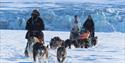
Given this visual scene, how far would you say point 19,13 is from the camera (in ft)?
22.1

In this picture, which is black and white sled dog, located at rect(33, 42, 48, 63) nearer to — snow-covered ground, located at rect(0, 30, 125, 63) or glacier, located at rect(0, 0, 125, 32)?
snow-covered ground, located at rect(0, 30, 125, 63)

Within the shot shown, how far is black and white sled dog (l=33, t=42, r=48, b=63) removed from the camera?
20.0ft

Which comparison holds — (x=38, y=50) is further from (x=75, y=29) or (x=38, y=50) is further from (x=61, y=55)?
(x=75, y=29)

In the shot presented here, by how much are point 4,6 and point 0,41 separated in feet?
1.65

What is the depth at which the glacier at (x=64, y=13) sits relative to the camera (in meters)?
6.64

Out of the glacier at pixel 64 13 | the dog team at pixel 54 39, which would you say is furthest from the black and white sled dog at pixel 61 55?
the glacier at pixel 64 13

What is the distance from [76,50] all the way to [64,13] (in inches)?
21.1

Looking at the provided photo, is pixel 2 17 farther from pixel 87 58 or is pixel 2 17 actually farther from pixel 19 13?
pixel 87 58

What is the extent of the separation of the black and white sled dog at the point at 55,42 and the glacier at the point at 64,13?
15 cm

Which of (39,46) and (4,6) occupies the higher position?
(4,6)

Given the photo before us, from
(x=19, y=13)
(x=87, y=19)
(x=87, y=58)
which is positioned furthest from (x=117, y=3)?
(x=19, y=13)

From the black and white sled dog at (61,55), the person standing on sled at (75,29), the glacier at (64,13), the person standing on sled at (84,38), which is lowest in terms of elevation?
the black and white sled dog at (61,55)

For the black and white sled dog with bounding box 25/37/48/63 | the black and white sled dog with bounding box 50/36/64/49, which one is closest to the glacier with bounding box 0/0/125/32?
the black and white sled dog with bounding box 50/36/64/49

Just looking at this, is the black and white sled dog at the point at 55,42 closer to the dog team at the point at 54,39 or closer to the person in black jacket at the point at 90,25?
the dog team at the point at 54,39
